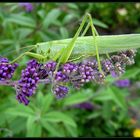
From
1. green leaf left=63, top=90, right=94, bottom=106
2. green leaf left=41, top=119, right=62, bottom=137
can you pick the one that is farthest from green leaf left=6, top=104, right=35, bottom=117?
green leaf left=63, top=90, right=94, bottom=106

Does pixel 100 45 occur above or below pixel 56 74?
above

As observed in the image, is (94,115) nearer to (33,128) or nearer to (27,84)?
(33,128)

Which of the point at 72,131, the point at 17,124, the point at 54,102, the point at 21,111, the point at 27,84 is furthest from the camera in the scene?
the point at 54,102

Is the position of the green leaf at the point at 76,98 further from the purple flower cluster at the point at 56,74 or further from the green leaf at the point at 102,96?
the purple flower cluster at the point at 56,74

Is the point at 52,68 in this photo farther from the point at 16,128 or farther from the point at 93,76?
the point at 16,128

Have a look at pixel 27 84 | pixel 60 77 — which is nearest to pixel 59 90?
pixel 60 77

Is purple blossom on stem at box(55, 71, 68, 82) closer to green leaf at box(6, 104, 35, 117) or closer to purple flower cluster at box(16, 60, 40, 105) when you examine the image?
purple flower cluster at box(16, 60, 40, 105)
